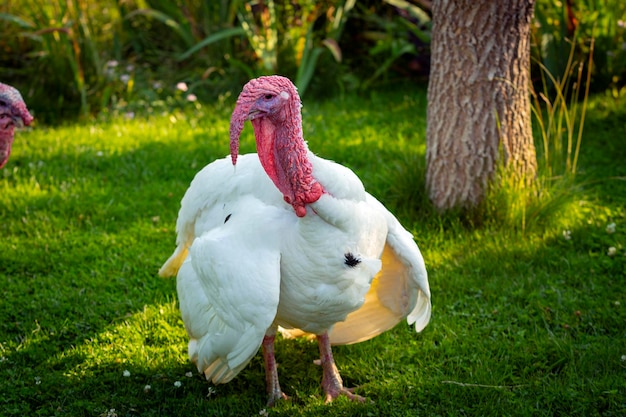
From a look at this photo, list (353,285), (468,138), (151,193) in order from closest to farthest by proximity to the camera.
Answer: (353,285), (468,138), (151,193)

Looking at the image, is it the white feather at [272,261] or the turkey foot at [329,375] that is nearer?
the white feather at [272,261]

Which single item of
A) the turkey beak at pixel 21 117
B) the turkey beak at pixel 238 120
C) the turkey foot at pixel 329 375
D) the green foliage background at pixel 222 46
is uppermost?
the turkey beak at pixel 238 120

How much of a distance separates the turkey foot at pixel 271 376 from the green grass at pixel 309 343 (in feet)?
0.24

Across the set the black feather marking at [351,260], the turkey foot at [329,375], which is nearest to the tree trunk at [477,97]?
the turkey foot at [329,375]

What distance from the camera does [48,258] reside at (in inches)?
207

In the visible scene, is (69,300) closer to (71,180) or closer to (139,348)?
(139,348)

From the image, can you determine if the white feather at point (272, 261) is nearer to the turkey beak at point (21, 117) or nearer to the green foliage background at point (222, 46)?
the turkey beak at point (21, 117)

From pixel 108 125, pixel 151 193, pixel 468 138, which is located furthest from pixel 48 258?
pixel 468 138

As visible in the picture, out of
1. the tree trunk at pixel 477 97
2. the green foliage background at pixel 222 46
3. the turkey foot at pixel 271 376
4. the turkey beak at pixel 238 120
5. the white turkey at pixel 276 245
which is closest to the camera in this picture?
the turkey beak at pixel 238 120

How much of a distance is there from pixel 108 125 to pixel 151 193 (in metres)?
1.68

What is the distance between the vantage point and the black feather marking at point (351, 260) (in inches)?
129

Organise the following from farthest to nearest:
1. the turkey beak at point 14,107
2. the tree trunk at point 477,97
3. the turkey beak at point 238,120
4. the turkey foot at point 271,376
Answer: the tree trunk at point 477,97
the turkey beak at point 14,107
the turkey foot at point 271,376
the turkey beak at point 238,120

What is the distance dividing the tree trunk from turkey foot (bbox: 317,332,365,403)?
6.01 feet

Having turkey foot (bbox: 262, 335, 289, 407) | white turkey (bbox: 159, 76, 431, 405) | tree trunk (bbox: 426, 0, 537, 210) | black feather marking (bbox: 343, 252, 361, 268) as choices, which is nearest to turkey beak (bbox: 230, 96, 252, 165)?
white turkey (bbox: 159, 76, 431, 405)
